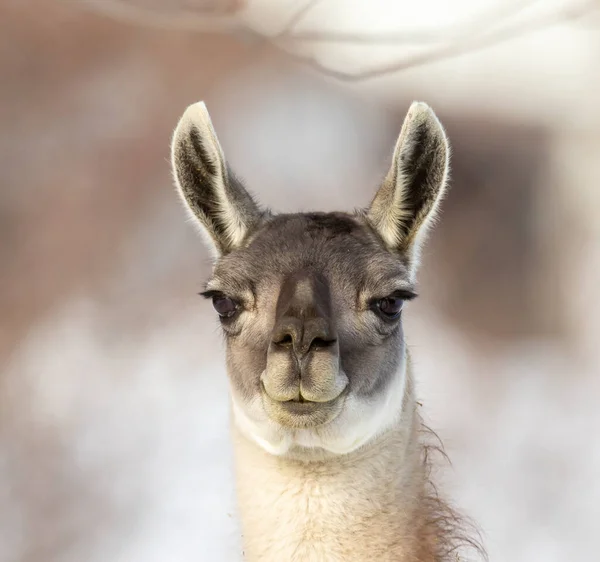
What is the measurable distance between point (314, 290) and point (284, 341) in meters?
0.17

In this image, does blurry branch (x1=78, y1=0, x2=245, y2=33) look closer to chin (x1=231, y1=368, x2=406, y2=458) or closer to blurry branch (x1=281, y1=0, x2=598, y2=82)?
blurry branch (x1=281, y1=0, x2=598, y2=82)

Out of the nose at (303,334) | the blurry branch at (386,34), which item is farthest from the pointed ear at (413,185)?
the blurry branch at (386,34)

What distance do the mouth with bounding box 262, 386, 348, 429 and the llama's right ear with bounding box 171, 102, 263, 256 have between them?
1.81ft

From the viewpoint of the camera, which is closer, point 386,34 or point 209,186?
point 209,186

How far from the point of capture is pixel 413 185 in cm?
210

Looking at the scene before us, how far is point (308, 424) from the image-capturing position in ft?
5.78

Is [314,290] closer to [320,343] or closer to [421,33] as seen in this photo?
[320,343]

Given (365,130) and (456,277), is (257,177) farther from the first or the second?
(456,277)

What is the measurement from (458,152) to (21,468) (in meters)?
3.82

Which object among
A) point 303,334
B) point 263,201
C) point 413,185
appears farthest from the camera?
point 263,201

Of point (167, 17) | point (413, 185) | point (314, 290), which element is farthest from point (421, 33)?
point (314, 290)

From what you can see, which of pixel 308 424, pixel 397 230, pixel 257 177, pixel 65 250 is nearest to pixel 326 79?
pixel 257 177

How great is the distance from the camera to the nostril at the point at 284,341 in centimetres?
168

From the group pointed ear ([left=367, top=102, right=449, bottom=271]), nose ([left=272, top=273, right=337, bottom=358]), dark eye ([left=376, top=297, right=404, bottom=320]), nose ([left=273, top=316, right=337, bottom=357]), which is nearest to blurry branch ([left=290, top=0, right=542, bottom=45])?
pointed ear ([left=367, top=102, right=449, bottom=271])
